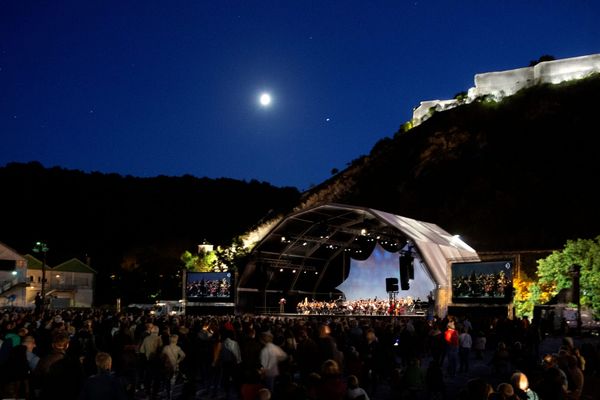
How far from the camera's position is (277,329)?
45.9 feet

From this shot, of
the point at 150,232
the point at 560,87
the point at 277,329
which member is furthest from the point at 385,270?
the point at 150,232

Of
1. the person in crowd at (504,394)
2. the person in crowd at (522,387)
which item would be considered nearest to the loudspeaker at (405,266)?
the person in crowd at (522,387)

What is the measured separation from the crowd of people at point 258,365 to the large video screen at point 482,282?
35.3ft

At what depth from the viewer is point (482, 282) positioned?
1143 inches

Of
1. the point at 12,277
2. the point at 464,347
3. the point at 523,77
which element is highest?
the point at 523,77

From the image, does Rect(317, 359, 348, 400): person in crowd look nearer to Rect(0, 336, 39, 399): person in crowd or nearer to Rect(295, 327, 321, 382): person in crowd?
Rect(295, 327, 321, 382): person in crowd

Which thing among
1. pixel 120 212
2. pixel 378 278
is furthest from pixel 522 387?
pixel 120 212

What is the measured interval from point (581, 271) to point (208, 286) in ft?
67.0

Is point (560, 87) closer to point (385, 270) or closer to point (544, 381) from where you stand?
point (385, 270)

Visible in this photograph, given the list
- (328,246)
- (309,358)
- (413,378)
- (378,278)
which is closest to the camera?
(309,358)

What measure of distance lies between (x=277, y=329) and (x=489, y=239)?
45344 mm

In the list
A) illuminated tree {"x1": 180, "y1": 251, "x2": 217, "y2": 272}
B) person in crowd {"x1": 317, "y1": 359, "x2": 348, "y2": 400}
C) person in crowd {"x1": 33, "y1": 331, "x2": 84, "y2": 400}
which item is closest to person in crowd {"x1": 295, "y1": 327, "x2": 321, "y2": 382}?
person in crowd {"x1": 317, "y1": 359, "x2": 348, "y2": 400}

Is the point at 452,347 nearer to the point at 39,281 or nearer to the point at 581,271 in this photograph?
the point at 581,271

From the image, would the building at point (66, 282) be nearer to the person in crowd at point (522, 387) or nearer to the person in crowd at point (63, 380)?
the person in crowd at point (63, 380)
